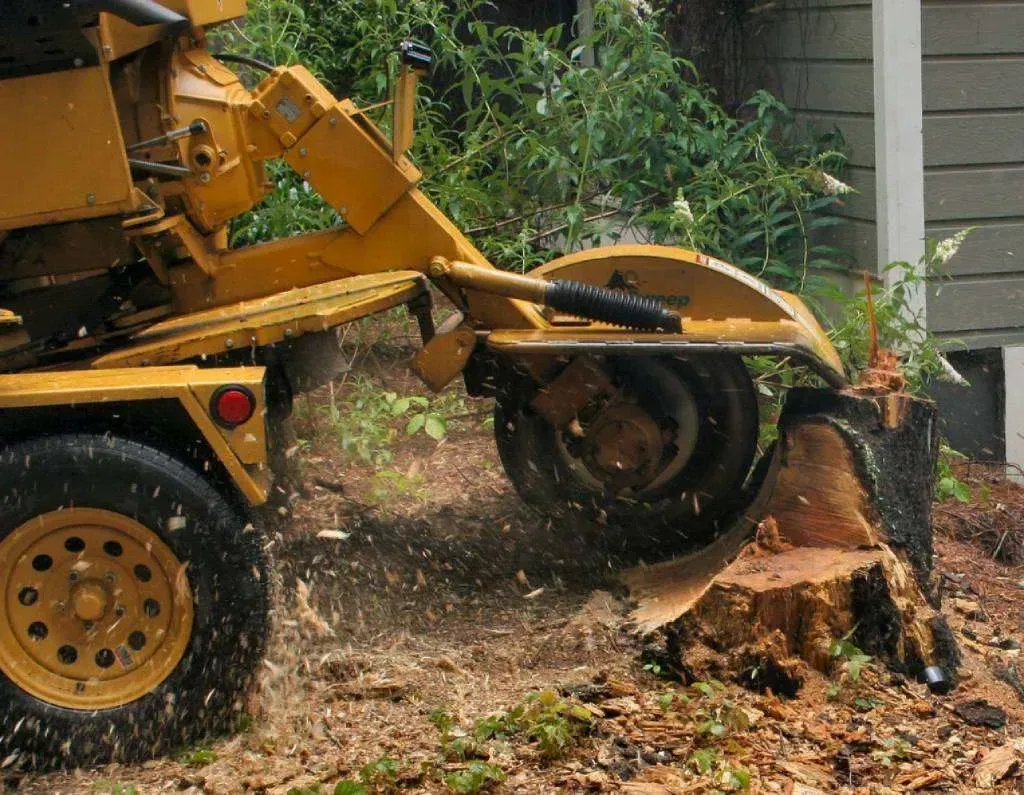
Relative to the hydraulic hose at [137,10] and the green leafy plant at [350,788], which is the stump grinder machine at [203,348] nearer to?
the hydraulic hose at [137,10]

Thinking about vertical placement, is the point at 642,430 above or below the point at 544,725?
above

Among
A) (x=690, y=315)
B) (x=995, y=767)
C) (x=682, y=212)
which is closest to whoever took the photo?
(x=995, y=767)

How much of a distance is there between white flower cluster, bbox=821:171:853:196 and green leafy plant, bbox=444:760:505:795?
4093mm

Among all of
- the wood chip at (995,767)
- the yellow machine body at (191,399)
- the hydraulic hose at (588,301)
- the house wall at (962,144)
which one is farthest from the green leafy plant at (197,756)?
the house wall at (962,144)

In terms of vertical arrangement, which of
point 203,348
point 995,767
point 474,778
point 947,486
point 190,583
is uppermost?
point 203,348

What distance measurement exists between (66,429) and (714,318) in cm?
237

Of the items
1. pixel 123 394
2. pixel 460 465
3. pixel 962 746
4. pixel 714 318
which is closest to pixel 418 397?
pixel 460 465

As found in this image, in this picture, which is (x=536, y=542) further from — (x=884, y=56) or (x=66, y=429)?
(x=884, y=56)

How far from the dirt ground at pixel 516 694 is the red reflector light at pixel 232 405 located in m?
0.80

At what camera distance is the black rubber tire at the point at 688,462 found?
5.34m

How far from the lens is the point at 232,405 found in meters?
4.03

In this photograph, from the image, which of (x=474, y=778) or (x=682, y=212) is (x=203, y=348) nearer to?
(x=474, y=778)

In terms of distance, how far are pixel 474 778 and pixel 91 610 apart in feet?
4.07

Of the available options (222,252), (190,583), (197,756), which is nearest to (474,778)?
(197,756)
